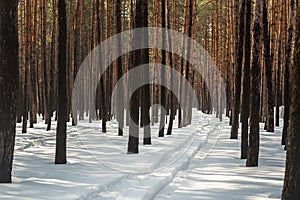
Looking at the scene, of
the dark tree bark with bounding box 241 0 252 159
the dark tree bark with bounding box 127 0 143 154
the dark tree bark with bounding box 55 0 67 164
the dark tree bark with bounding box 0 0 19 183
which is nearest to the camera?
the dark tree bark with bounding box 0 0 19 183

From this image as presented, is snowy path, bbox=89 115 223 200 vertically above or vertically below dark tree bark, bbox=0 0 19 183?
below

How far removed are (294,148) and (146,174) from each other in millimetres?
4125

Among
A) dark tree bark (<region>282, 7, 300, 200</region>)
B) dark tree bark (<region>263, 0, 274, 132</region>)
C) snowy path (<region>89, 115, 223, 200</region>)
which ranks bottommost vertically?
snowy path (<region>89, 115, 223, 200</region>)

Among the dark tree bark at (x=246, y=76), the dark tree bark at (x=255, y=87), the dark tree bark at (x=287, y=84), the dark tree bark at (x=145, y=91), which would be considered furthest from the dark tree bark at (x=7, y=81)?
the dark tree bark at (x=287, y=84)

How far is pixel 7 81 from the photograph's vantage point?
23.8 feet

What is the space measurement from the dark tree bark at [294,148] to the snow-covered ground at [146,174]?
3.86 feet

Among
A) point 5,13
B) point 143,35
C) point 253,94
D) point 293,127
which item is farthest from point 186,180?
point 143,35

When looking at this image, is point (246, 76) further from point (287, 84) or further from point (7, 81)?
point (7, 81)

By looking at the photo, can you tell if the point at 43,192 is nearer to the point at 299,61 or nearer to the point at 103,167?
the point at 103,167

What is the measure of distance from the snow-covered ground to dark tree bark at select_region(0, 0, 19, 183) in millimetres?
552

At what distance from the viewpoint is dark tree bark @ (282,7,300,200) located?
17.1 feet

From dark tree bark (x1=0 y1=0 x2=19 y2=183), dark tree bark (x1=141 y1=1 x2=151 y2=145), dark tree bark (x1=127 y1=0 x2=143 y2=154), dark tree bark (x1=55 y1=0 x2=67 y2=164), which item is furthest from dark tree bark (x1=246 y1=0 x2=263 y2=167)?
dark tree bark (x1=0 y1=0 x2=19 y2=183)

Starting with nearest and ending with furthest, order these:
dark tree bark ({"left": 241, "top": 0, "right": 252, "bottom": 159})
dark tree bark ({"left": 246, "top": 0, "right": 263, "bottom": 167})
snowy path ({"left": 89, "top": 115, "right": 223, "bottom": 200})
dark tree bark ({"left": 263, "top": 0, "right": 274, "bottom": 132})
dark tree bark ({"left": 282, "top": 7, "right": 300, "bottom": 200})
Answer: dark tree bark ({"left": 282, "top": 7, "right": 300, "bottom": 200}) < snowy path ({"left": 89, "top": 115, "right": 223, "bottom": 200}) < dark tree bark ({"left": 246, "top": 0, "right": 263, "bottom": 167}) < dark tree bark ({"left": 241, "top": 0, "right": 252, "bottom": 159}) < dark tree bark ({"left": 263, "top": 0, "right": 274, "bottom": 132})

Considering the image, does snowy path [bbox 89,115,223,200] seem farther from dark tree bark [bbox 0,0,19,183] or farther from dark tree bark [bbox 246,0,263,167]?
dark tree bark [bbox 0,0,19,183]
